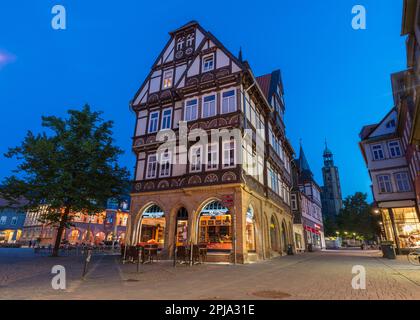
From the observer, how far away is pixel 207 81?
1880cm

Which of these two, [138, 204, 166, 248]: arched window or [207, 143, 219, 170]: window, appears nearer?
[207, 143, 219, 170]: window

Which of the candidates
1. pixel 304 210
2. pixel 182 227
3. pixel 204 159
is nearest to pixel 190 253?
pixel 182 227

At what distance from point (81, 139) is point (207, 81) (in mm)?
11254

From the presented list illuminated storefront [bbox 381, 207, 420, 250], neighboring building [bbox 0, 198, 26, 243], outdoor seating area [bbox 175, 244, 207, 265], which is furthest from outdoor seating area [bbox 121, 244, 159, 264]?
neighboring building [bbox 0, 198, 26, 243]

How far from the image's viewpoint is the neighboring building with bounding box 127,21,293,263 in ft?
53.8

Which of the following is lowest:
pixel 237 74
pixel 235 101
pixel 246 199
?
pixel 246 199

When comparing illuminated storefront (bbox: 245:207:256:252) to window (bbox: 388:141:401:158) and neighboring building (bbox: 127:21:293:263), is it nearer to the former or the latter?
neighboring building (bbox: 127:21:293:263)

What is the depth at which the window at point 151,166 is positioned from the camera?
66.1ft

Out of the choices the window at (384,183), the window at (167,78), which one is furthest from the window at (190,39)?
the window at (384,183)

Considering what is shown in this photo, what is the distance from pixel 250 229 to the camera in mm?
17766

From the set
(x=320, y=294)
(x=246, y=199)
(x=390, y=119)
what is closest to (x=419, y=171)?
(x=390, y=119)

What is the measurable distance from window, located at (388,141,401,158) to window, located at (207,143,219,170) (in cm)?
2142
